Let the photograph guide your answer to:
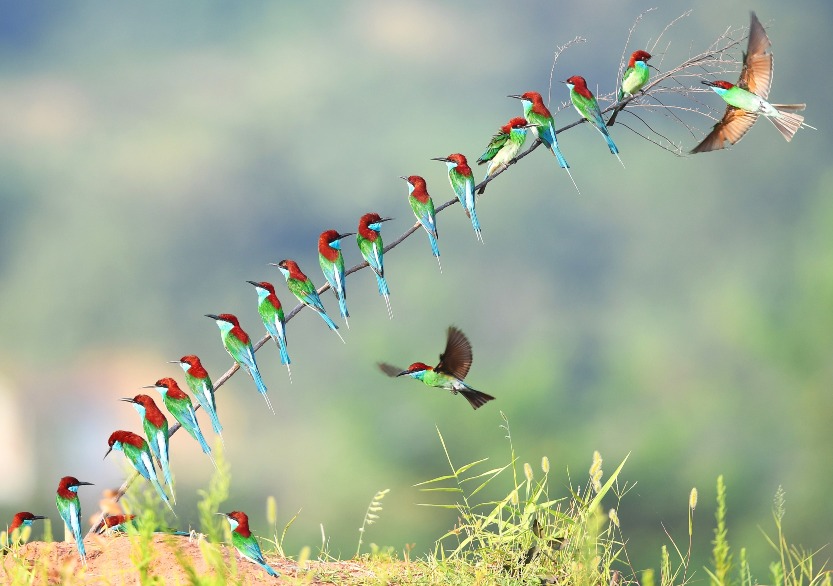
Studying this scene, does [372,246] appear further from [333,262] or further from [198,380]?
[198,380]

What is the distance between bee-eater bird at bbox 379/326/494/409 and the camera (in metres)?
4.40

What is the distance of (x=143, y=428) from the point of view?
14.2 feet

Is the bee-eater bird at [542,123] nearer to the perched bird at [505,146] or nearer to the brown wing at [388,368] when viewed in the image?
the perched bird at [505,146]

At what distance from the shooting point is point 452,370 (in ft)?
14.8

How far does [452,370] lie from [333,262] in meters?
0.77

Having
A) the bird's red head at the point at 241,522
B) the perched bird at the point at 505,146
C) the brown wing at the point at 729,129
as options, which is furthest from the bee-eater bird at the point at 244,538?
the brown wing at the point at 729,129

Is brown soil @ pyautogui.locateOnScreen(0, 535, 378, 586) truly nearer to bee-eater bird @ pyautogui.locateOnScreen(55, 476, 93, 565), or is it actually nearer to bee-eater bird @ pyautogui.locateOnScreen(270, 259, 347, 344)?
bee-eater bird @ pyautogui.locateOnScreen(55, 476, 93, 565)

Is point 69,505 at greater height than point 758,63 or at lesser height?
lesser

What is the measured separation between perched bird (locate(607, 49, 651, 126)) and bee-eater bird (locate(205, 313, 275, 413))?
2.15 m

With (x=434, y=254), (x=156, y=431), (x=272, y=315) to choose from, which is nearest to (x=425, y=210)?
(x=434, y=254)

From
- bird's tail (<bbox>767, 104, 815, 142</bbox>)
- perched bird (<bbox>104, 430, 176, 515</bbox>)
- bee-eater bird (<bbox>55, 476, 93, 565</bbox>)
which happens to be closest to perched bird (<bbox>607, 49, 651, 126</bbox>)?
bird's tail (<bbox>767, 104, 815, 142</bbox>)

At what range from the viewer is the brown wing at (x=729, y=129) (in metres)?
4.88

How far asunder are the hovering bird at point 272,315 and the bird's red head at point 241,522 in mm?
822

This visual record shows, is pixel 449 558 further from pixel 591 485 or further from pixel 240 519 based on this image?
pixel 240 519
